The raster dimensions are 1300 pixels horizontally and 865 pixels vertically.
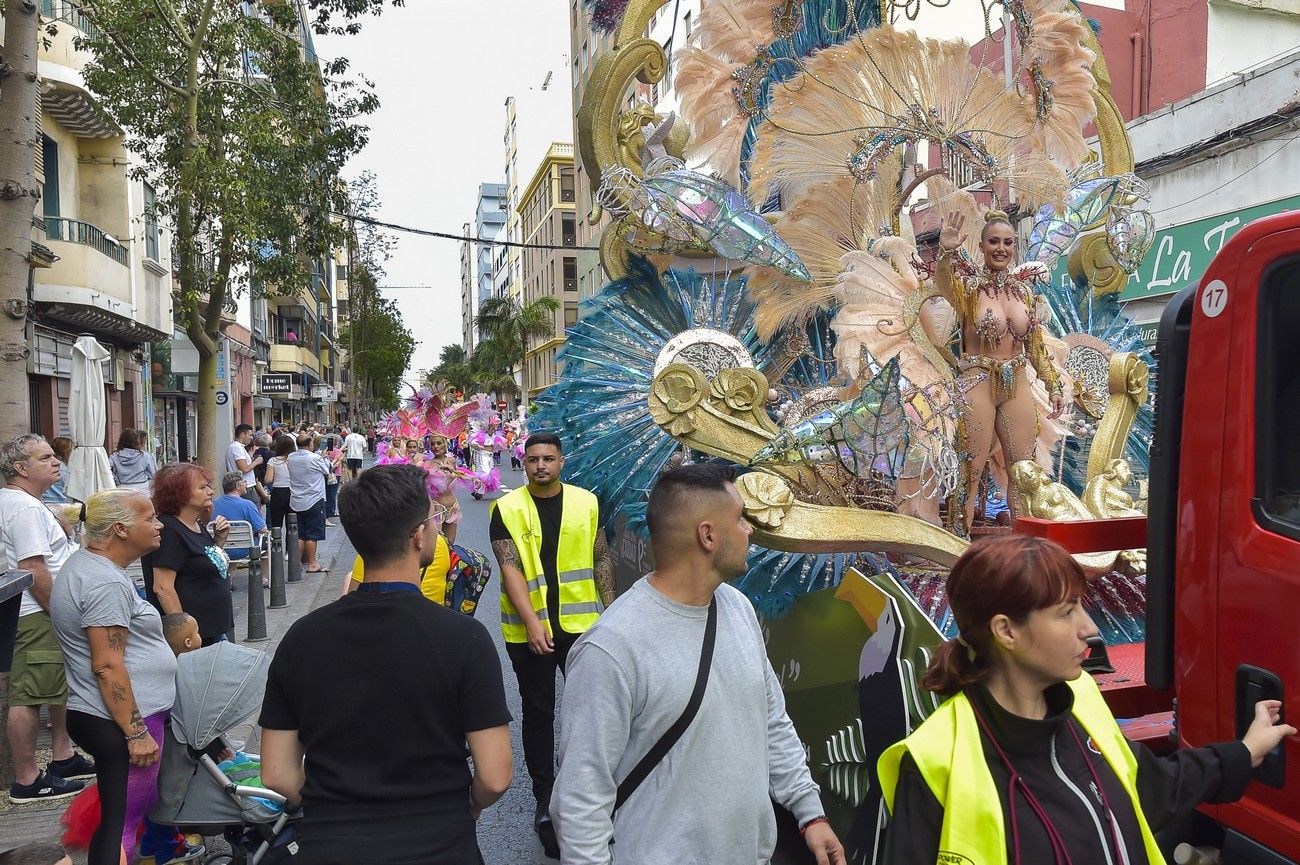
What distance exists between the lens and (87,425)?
379 inches

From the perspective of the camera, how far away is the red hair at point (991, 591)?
→ 1917mm

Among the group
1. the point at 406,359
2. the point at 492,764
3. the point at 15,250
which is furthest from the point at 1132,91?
the point at 406,359

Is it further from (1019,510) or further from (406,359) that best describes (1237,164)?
(406,359)

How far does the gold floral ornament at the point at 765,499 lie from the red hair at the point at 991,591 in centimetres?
162

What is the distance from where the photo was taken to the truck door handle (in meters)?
2.19

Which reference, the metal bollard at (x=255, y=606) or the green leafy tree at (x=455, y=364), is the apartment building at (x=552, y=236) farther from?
the metal bollard at (x=255, y=606)

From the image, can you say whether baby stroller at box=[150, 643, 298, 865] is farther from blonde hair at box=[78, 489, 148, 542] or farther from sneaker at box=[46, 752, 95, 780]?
sneaker at box=[46, 752, 95, 780]

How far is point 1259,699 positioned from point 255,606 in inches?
319

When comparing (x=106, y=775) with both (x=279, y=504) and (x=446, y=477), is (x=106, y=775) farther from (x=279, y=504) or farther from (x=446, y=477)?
(x=279, y=504)

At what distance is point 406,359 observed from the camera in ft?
229

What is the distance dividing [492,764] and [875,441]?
6.95 feet

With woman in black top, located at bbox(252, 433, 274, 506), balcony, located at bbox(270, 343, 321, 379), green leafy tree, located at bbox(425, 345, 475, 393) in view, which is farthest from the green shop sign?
green leafy tree, located at bbox(425, 345, 475, 393)

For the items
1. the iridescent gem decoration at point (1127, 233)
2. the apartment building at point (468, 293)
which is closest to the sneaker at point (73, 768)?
the iridescent gem decoration at point (1127, 233)

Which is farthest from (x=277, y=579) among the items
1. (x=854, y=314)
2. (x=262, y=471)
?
(x=854, y=314)
